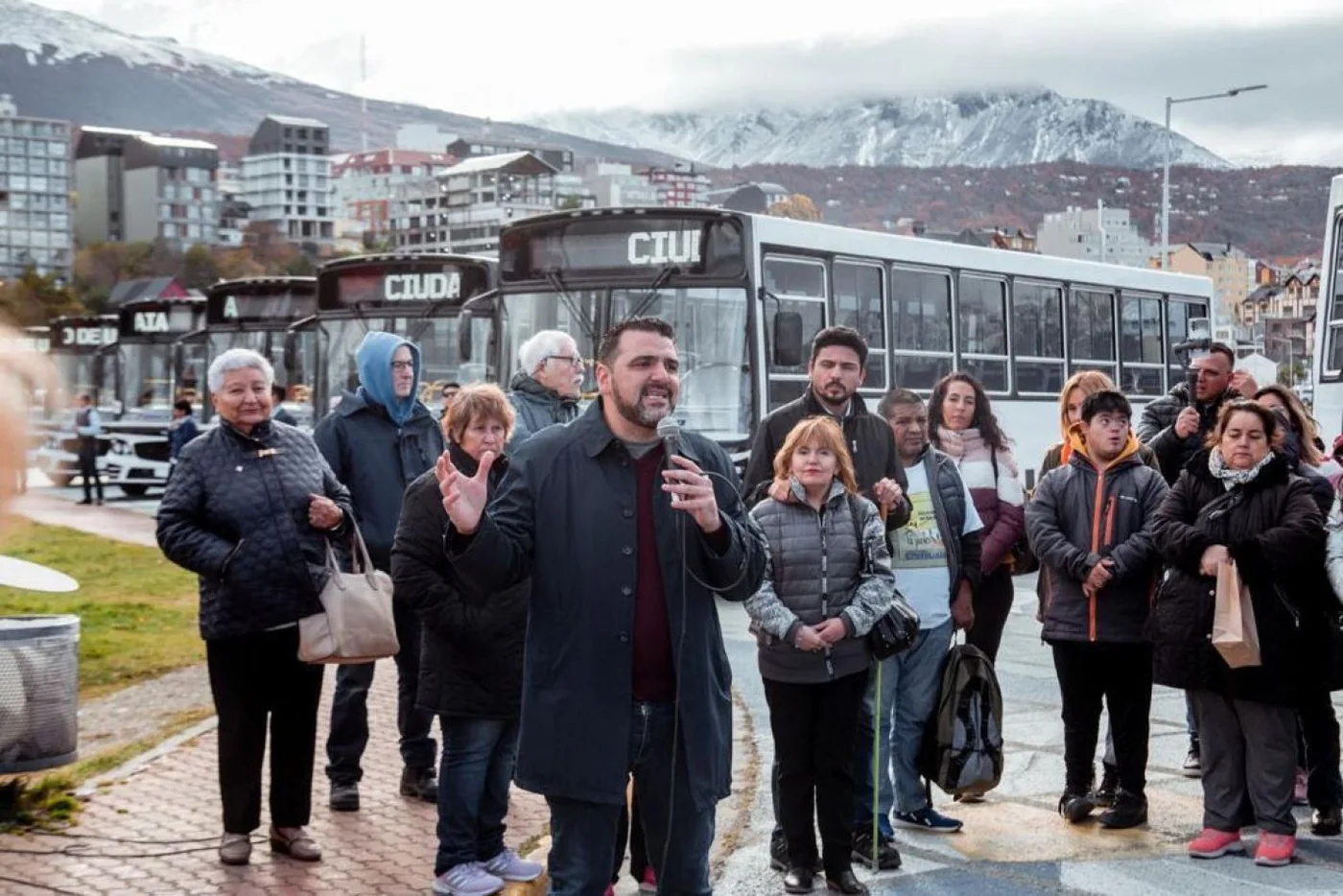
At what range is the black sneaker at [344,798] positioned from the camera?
23.9 ft

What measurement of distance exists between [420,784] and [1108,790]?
114 inches

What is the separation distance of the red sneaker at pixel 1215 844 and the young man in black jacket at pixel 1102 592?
0.44 metres

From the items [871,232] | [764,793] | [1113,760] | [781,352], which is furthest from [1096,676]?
[871,232]

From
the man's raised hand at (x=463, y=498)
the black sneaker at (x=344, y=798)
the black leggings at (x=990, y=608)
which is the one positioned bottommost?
the black sneaker at (x=344, y=798)

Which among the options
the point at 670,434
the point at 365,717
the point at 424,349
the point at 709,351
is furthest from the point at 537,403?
the point at 424,349

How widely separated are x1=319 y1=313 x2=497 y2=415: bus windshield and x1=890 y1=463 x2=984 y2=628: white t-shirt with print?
1074 centimetres

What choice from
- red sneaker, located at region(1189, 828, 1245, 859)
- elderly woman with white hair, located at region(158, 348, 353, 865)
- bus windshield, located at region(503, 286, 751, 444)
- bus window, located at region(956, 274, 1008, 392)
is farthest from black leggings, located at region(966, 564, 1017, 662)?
bus window, located at region(956, 274, 1008, 392)

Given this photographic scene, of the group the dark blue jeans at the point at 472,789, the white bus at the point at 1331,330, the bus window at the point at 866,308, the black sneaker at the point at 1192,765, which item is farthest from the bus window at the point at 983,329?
the dark blue jeans at the point at 472,789

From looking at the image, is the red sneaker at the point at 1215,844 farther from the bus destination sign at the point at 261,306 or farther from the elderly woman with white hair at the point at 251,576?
the bus destination sign at the point at 261,306

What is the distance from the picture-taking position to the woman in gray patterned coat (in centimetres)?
609

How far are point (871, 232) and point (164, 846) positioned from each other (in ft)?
36.2

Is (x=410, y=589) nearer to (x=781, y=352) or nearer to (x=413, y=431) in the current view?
(x=413, y=431)

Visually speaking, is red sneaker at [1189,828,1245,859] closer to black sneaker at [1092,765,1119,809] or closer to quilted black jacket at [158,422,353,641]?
black sneaker at [1092,765,1119,809]

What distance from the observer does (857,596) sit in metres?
6.09
